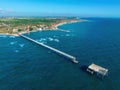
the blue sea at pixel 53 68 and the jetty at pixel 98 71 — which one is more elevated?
the jetty at pixel 98 71

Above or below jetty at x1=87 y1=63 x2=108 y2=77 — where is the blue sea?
below

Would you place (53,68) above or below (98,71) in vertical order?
below

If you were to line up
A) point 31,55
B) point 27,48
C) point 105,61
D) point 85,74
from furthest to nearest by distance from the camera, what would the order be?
point 27,48
point 31,55
point 105,61
point 85,74

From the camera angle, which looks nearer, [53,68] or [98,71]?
[98,71]

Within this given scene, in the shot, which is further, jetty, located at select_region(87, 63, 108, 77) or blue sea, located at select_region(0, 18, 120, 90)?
jetty, located at select_region(87, 63, 108, 77)

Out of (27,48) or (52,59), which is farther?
(27,48)

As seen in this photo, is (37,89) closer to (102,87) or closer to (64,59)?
(102,87)

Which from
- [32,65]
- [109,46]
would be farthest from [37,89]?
[109,46]

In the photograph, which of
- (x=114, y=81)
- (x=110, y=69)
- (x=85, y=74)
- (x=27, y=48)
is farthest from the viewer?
(x=27, y=48)

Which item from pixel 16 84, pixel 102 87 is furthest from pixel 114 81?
pixel 16 84

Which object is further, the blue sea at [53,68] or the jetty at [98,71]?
the jetty at [98,71]
